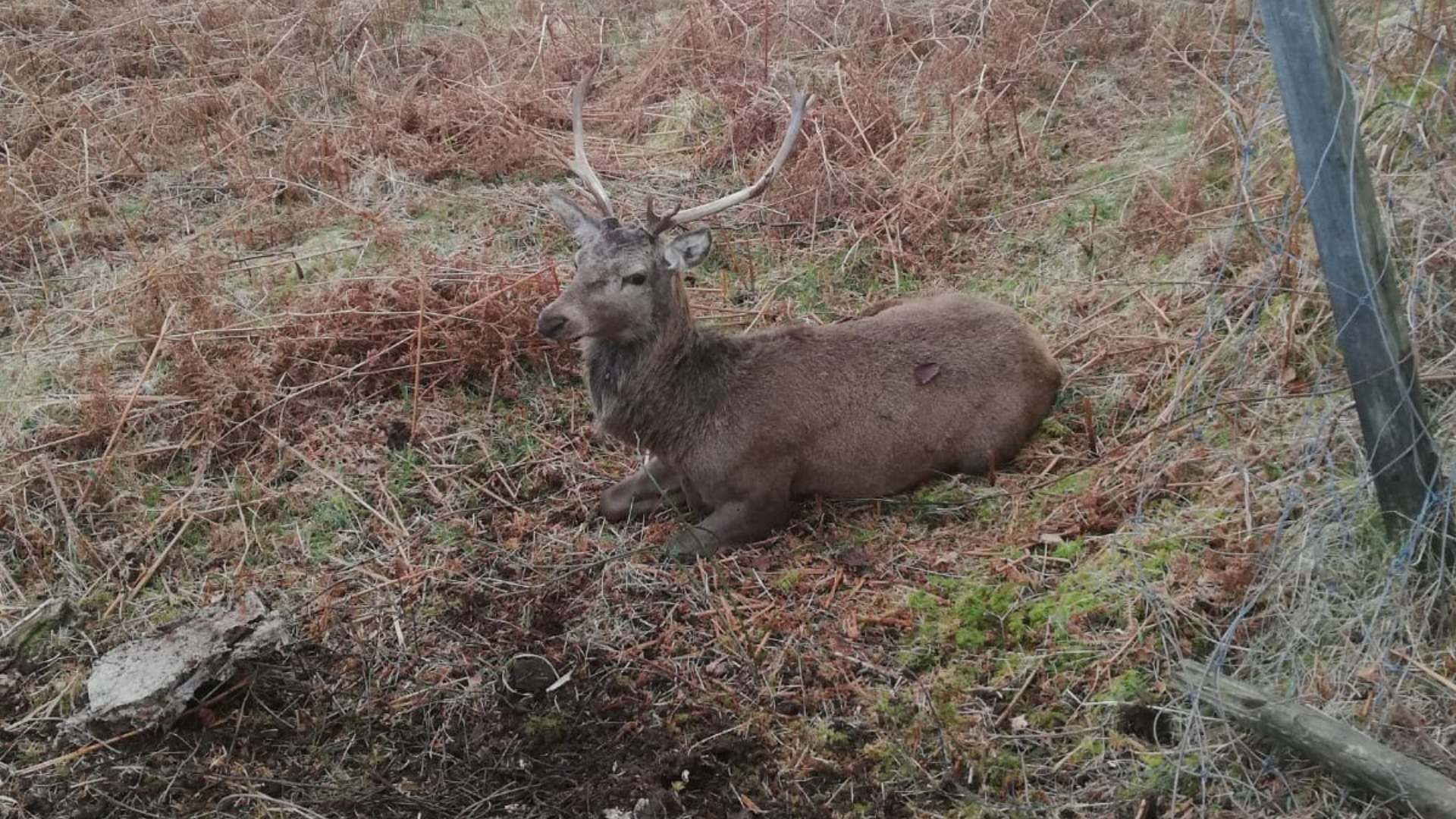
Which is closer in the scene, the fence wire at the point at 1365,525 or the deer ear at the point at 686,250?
the fence wire at the point at 1365,525

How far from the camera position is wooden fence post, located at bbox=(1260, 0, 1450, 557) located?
3449 mm

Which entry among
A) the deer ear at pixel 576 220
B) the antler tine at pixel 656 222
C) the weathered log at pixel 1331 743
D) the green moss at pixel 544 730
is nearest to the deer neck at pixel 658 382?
the antler tine at pixel 656 222

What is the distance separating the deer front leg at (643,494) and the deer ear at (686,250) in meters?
0.94

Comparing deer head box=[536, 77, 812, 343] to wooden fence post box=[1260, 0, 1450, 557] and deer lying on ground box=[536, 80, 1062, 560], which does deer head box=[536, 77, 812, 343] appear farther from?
wooden fence post box=[1260, 0, 1450, 557]

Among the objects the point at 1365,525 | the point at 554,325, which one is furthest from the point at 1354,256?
the point at 554,325

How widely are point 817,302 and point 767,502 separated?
200 centimetres

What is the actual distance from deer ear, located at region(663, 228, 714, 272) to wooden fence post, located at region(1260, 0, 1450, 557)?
2.70m

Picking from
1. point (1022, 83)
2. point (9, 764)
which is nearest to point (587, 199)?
point (1022, 83)

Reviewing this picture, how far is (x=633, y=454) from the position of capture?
636cm

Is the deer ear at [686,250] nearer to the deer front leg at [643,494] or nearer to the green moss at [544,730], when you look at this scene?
the deer front leg at [643,494]

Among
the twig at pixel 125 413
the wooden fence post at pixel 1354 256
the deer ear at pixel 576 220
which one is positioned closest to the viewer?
the wooden fence post at pixel 1354 256

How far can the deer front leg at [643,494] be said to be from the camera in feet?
19.0

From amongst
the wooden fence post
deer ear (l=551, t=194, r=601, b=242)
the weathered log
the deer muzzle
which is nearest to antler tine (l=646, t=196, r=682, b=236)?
deer ear (l=551, t=194, r=601, b=242)

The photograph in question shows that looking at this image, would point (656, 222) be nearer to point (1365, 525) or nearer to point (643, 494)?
point (643, 494)
